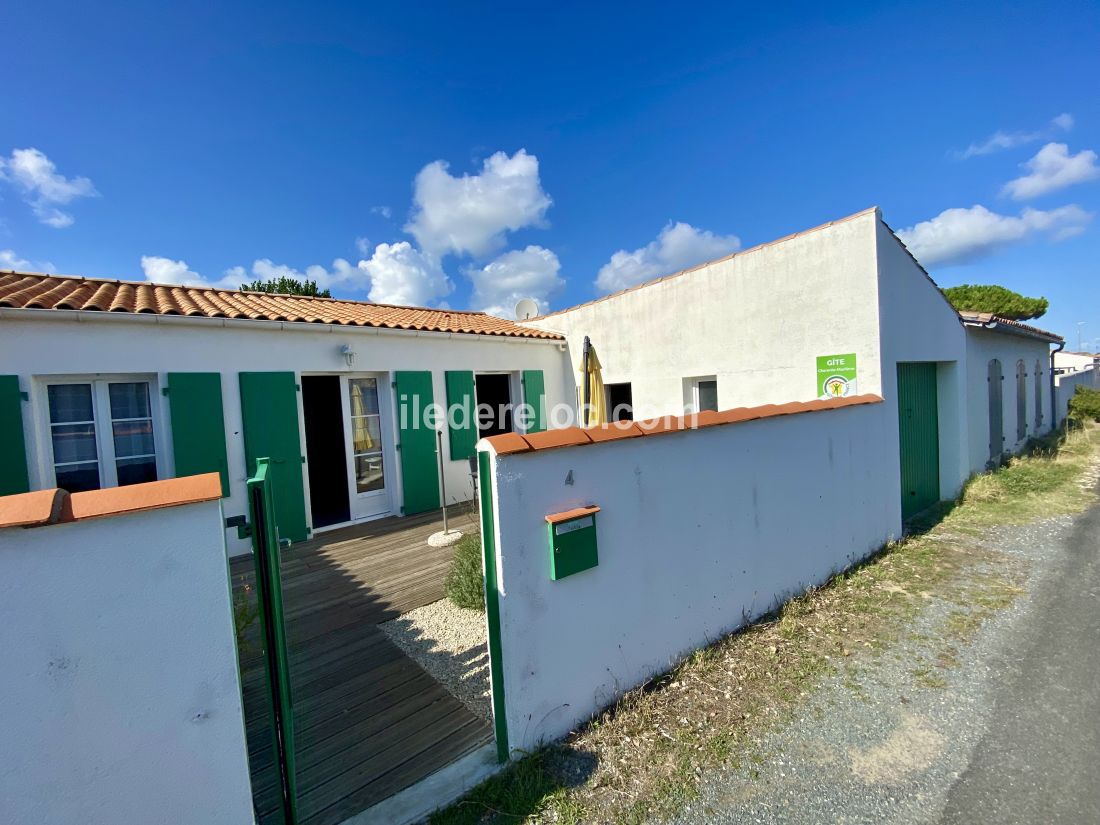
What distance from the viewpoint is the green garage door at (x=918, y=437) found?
7059mm

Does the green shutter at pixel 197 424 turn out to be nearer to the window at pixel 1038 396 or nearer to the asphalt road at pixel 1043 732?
the asphalt road at pixel 1043 732

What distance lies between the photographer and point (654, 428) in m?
3.29

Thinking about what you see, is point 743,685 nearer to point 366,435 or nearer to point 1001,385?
point 366,435

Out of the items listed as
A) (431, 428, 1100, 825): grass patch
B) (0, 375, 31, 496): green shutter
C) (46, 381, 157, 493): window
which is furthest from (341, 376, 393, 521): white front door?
(431, 428, 1100, 825): grass patch

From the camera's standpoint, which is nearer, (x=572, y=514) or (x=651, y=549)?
(x=572, y=514)

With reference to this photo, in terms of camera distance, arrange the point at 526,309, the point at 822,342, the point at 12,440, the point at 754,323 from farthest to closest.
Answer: the point at 526,309 < the point at 754,323 < the point at 822,342 < the point at 12,440

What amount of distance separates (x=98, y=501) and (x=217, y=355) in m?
5.50

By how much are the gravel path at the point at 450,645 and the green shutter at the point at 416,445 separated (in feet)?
11.5

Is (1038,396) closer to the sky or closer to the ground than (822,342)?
closer to the ground

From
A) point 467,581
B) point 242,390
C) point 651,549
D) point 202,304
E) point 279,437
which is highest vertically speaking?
point 202,304

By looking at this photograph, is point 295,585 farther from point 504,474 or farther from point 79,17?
point 79,17

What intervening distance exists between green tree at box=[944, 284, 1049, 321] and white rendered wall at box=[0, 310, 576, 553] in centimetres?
3146

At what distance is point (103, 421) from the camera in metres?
5.48

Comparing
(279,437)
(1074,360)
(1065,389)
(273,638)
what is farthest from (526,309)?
(1074,360)
